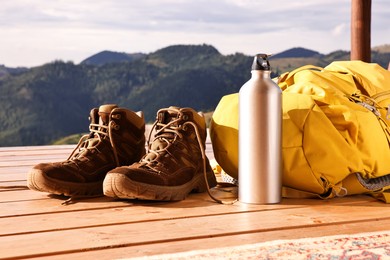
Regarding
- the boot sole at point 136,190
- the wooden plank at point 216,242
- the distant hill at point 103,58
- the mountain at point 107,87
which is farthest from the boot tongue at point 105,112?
the distant hill at point 103,58

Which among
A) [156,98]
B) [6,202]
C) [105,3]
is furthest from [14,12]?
[6,202]

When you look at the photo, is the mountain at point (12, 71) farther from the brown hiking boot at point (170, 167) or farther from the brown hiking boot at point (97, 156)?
the brown hiking boot at point (170, 167)

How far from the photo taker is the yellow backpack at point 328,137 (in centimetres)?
157

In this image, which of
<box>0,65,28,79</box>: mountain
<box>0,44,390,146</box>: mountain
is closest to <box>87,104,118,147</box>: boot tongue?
<box>0,44,390,146</box>: mountain

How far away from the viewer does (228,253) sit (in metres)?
1.06

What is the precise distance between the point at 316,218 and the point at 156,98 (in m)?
15.1

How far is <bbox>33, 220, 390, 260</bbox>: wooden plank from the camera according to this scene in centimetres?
108

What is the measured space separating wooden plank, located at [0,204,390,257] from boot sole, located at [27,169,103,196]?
1.12 ft

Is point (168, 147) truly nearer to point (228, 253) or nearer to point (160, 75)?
point (228, 253)

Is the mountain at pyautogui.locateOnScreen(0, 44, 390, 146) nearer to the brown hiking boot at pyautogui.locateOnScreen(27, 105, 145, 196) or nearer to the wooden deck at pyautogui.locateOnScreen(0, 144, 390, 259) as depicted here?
the brown hiking boot at pyautogui.locateOnScreen(27, 105, 145, 196)

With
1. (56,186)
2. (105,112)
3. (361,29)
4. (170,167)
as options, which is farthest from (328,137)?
(361,29)

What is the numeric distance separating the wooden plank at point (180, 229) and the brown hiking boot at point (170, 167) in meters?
0.17

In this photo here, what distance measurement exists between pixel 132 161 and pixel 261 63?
519 millimetres

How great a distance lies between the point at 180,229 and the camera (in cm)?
127
